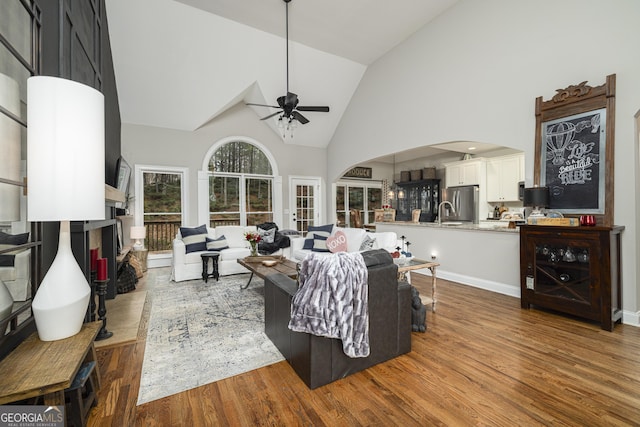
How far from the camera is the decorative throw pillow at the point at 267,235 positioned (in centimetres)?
562

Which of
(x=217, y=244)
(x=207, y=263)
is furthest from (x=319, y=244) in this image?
(x=207, y=263)

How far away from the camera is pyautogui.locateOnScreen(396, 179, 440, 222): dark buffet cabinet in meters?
7.97

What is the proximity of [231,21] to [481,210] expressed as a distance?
6644 mm

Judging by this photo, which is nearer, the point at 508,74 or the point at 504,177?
the point at 508,74

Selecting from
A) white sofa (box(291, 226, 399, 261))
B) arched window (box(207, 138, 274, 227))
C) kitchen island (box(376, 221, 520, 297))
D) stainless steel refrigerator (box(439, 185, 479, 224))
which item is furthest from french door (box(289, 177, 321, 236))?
stainless steel refrigerator (box(439, 185, 479, 224))

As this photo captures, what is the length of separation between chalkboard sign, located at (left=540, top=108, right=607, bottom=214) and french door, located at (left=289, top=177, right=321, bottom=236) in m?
5.37

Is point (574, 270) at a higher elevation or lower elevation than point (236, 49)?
lower

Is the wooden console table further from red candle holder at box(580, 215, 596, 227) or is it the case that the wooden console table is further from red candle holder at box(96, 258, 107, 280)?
red candle holder at box(580, 215, 596, 227)

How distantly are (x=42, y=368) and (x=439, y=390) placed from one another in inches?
86.4

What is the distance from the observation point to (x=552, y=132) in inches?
130

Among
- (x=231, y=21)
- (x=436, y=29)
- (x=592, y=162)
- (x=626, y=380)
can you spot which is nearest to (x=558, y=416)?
(x=626, y=380)

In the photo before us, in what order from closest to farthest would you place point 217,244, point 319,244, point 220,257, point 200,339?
point 200,339
point 220,257
point 217,244
point 319,244

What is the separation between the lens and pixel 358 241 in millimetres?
4781

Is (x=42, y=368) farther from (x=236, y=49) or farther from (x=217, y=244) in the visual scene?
(x=236, y=49)
